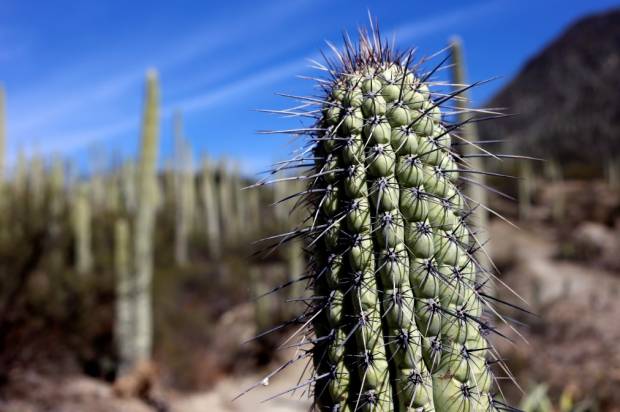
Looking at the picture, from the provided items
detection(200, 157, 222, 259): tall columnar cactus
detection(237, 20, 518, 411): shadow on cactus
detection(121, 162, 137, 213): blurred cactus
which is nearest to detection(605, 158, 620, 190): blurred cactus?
detection(200, 157, 222, 259): tall columnar cactus

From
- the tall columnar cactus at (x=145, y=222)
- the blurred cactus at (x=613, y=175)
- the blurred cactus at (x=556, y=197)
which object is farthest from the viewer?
the blurred cactus at (x=613, y=175)

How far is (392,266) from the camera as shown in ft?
7.53

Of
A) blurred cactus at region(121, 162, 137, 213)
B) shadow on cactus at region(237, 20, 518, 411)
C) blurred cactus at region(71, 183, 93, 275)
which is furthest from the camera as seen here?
blurred cactus at region(121, 162, 137, 213)

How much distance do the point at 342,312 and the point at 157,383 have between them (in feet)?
35.8

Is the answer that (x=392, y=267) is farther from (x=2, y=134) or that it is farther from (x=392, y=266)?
(x=2, y=134)

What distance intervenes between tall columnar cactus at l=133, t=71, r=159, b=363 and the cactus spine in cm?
1046

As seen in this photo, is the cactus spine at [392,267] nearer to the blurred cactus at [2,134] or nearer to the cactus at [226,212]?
the blurred cactus at [2,134]

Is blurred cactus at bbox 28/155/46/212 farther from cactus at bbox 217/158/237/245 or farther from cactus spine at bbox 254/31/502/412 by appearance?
cactus spine at bbox 254/31/502/412

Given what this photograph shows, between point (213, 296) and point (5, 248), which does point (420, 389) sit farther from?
point (213, 296)

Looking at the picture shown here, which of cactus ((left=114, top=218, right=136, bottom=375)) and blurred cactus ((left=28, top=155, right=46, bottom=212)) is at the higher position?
blurred cactus ((left=28, top=155, right=46, bottom=212))

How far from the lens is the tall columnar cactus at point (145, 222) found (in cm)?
1233

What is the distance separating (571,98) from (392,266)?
69.5m

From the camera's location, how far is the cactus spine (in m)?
2.29

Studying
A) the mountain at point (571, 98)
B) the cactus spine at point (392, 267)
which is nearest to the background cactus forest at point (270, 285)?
the cactus spine at point (392, 267)
